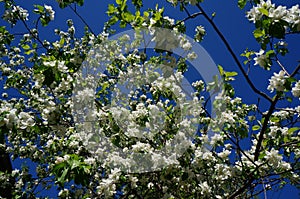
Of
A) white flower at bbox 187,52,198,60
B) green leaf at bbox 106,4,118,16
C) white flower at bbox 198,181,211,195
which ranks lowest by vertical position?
white flower at bbox 198,181,211,195

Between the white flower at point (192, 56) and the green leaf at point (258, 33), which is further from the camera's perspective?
the white flower at point (192, 56)

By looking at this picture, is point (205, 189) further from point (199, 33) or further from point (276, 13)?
point (276, 13)

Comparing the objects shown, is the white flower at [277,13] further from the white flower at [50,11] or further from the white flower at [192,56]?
the white flower at [50,11]

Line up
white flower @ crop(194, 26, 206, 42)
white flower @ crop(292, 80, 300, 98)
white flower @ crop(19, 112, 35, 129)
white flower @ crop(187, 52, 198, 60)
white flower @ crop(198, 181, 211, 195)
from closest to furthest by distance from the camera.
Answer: white flower @ crop(292, 80, 300, 98) → white flower @ crop(19, 112, 35, 129) → white flower @ crop(198, 181, 211, 195) → white flower @ crop(194, 26, 206, 42) → white flower @ crop(187, 52, 198, 60)

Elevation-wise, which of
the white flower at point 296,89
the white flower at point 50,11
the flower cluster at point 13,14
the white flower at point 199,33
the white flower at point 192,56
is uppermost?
the flower cluster at point 13,14

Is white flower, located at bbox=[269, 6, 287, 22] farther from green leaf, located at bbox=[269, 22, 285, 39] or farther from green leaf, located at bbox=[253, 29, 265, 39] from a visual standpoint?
green leaf, located at bbox=[253, 29, 265, 39]

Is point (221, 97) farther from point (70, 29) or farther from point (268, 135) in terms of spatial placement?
point (70, 29)

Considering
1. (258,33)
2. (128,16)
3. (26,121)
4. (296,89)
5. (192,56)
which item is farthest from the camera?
(192,56)

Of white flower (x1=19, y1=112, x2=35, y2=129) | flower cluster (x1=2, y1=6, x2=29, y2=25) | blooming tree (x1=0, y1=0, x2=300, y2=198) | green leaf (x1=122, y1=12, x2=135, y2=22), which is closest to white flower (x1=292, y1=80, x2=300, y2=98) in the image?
blooming tree (x1=0, y1=0, x2=300, y2=198)

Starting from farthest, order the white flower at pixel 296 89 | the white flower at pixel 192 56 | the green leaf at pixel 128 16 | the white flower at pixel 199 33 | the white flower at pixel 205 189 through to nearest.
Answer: the white flower at pixel 192 56 → the white flower at pixel 199 33 → the white flower at pixel 205 189 → the green leaf at pixel 128 16 → the white flower at pixel 296 89

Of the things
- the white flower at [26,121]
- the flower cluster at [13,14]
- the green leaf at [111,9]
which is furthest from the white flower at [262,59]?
the flower cluster at [13,14]

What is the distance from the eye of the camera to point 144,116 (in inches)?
150

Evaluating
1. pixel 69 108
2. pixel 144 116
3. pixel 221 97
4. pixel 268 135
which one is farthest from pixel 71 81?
pixel 268 135

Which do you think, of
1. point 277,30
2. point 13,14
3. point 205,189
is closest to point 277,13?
point 277,30
